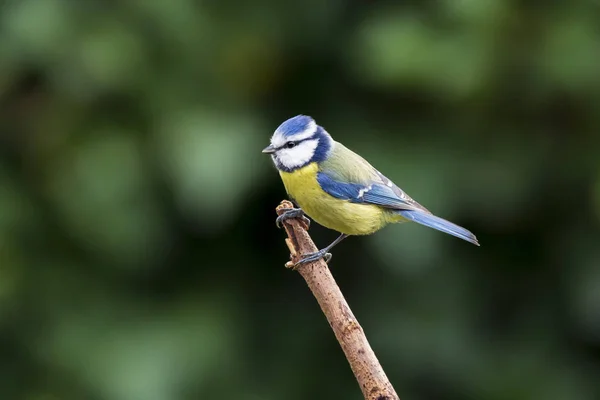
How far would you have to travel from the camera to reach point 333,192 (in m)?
1.74

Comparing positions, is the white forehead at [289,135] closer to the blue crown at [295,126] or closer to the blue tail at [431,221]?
the blue crown at [295,126]

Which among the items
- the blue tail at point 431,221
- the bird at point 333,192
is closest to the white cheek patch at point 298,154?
the bird at point 333,192

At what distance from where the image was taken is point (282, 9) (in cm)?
250

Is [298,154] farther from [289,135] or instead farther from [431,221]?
[431,221]

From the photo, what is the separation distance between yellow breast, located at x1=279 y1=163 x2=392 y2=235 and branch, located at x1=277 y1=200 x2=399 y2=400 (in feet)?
0.71

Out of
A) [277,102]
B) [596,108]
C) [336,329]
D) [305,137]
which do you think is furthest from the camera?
[277,102]

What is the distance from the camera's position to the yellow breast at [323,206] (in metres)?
1.72

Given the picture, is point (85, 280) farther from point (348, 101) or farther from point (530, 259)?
point (530, 259)

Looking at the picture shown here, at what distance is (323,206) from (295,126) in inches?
8.0

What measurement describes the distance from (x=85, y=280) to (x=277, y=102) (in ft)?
2.54

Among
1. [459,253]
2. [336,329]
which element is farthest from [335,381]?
[336,329]

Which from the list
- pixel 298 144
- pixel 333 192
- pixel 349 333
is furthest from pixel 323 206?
pixel 349 333

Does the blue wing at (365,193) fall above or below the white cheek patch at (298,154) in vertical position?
below

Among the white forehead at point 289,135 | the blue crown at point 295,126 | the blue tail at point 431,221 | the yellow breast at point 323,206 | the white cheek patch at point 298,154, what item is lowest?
the blue tail at point 431,221
